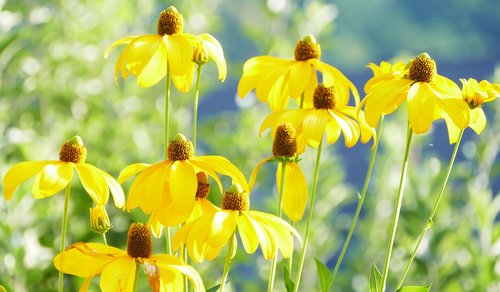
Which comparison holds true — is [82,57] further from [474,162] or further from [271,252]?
[271,252]

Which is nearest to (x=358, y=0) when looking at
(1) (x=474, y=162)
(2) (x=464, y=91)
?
(1) (x=474, y=162)

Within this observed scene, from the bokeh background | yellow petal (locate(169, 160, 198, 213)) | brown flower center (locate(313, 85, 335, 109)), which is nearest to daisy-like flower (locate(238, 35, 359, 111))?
brown flower center (locate(313, 85, 335, 109))

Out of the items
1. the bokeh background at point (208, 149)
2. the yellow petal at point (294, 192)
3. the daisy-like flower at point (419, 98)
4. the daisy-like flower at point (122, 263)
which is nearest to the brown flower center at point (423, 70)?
the daisy-like flower at point (419, 98)

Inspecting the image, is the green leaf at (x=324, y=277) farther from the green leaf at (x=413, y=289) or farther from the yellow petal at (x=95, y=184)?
the yellow petal at (x=95, y=184)

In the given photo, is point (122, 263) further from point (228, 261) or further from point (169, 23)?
point (169, 23)

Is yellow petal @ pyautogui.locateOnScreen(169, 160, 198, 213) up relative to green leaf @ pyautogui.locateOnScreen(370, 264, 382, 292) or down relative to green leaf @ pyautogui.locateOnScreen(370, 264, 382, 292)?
up

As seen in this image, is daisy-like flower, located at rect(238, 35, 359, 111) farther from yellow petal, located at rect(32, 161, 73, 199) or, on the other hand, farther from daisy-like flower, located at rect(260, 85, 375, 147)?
yellow petal, located at rect(32, 161, 73, 199)

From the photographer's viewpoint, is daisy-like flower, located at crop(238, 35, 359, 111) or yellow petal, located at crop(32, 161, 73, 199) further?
daisy-like flower, located at crop(238, 35, 359, 111)
